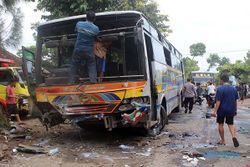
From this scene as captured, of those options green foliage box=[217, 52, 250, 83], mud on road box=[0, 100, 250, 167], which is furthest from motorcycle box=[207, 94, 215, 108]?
green foliage box=[217, 52, 250, 83]

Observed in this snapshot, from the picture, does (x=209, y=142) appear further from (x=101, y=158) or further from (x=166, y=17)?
(x=166, y=17)

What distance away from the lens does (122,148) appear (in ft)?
27.9

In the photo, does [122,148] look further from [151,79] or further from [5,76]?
[5,76]

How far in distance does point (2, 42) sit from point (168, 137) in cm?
732

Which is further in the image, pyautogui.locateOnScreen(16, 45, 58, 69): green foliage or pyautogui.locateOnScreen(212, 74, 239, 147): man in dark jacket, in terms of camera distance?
pyautogui.locateOnScreen(16, 45, 58, 69): green foliage

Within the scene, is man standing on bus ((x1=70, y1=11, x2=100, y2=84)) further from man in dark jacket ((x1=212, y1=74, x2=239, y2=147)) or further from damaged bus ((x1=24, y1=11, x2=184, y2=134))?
man in dark jacket ((x1=212, y1=74, x2=239, y2=147))

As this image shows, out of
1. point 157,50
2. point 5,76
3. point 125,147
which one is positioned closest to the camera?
point 125,147

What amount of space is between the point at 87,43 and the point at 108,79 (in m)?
1.01

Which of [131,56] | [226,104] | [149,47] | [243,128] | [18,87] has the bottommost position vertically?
[243,128]

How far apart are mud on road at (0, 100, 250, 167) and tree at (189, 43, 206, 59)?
67506 millimetres

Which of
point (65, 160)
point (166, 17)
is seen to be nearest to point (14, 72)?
point (65, 160)

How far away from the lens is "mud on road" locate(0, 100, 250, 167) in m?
7.12

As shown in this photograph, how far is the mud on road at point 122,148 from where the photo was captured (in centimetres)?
712

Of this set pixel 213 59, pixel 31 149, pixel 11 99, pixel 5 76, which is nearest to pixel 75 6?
pixel 5 76
